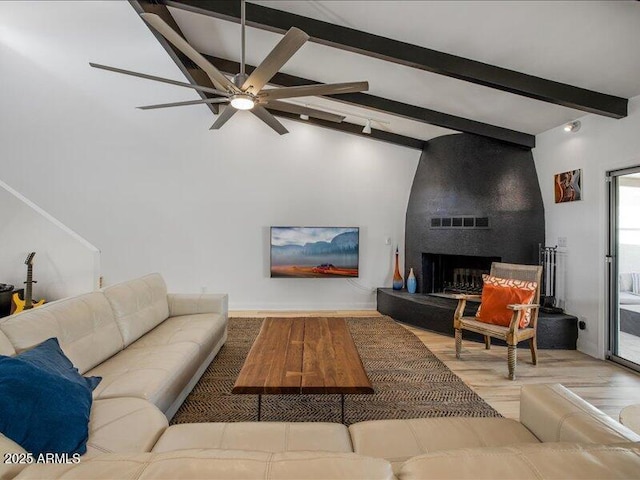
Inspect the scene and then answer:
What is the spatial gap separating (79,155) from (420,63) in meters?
5.18

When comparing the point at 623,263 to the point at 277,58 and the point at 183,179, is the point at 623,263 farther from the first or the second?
the point at 183,179

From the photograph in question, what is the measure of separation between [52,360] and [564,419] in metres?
2.32

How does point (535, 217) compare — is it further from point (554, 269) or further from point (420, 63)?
point (420, 63)

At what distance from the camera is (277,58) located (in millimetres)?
1972

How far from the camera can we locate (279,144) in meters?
5.12

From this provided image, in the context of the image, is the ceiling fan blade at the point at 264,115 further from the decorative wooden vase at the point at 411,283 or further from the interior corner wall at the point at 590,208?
the interior corner wall at the point at 590,208

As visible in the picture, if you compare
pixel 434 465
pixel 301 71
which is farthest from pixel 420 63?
pixel 434 465

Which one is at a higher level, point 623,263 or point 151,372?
point 623,263

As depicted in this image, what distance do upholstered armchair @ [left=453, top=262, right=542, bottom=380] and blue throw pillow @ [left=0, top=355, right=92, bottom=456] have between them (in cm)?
313

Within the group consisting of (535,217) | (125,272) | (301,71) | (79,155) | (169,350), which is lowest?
(169,350)

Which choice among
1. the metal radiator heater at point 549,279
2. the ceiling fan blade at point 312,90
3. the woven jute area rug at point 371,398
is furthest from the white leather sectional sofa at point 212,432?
the metal radiator heater at point 549,279

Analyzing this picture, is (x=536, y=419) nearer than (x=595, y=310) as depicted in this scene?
Yes

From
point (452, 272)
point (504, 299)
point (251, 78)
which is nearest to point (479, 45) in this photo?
point (251, 78)

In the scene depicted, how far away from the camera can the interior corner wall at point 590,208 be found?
3.07m
